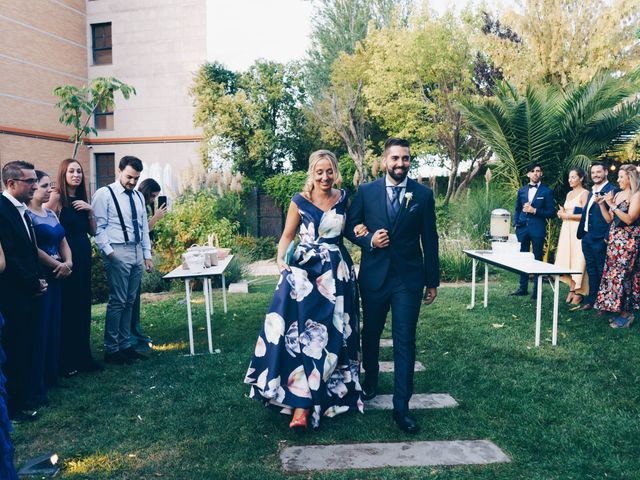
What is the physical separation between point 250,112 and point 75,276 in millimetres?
18509

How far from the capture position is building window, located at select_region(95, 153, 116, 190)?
2472cm

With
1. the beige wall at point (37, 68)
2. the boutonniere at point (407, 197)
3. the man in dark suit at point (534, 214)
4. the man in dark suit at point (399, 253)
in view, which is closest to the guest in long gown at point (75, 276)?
the man in dark suit at point (399, 253)

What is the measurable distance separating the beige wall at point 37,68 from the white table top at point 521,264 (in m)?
19.4

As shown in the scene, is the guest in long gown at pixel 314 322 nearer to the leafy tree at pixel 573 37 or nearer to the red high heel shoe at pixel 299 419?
the red high heel shoe at pixel 299 419

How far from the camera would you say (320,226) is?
396 cm

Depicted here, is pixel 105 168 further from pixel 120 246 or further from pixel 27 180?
pixel 27 180

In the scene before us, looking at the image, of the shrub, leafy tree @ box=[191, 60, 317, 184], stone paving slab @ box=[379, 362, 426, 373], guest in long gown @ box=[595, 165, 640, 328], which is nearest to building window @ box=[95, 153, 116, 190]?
leafy tree @ box=[191, 60, 317, 184]

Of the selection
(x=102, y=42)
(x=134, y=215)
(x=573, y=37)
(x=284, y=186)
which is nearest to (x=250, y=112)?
(x=284, y=186)

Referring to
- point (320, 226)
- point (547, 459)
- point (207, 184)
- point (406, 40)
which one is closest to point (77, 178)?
point (320, 226)

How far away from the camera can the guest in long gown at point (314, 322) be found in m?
3.78

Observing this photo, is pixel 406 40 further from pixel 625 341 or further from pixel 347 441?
pixel 347 441

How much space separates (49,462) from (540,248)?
7.52m

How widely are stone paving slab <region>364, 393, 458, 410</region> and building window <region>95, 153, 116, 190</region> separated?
23.2 m

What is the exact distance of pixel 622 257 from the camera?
6465mm
